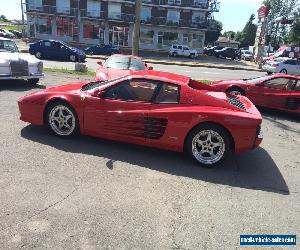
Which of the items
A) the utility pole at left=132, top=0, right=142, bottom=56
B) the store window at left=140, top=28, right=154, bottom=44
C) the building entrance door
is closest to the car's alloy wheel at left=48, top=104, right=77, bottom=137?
the utility pole at left=132, top=0, right=142, bottom=56

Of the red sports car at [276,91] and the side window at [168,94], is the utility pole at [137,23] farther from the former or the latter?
the side window at [168,94]

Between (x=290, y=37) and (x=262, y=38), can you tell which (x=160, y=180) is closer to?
(x=262, y=38)

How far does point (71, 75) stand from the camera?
46.6 feet

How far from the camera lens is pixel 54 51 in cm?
2439

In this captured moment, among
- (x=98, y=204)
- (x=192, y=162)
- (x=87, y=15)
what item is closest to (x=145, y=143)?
(x=192, y=162)

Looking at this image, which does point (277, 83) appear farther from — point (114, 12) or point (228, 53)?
point (114, 12)

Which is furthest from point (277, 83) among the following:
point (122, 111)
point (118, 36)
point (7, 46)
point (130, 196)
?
point (118, 36)

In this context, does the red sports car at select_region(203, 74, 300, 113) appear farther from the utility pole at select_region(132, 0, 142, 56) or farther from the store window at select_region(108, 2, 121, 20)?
the store window at select_region(108, 2, 121, 20)

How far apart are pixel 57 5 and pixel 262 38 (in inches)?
1086

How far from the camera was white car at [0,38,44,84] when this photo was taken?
9.71 m

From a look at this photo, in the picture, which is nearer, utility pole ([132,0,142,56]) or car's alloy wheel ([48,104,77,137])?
car's alloy wheel ([48,104,77,137])

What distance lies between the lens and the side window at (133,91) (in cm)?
572

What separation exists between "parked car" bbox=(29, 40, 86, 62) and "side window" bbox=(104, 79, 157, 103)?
19.3 metres

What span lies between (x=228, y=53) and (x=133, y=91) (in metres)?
42.9
